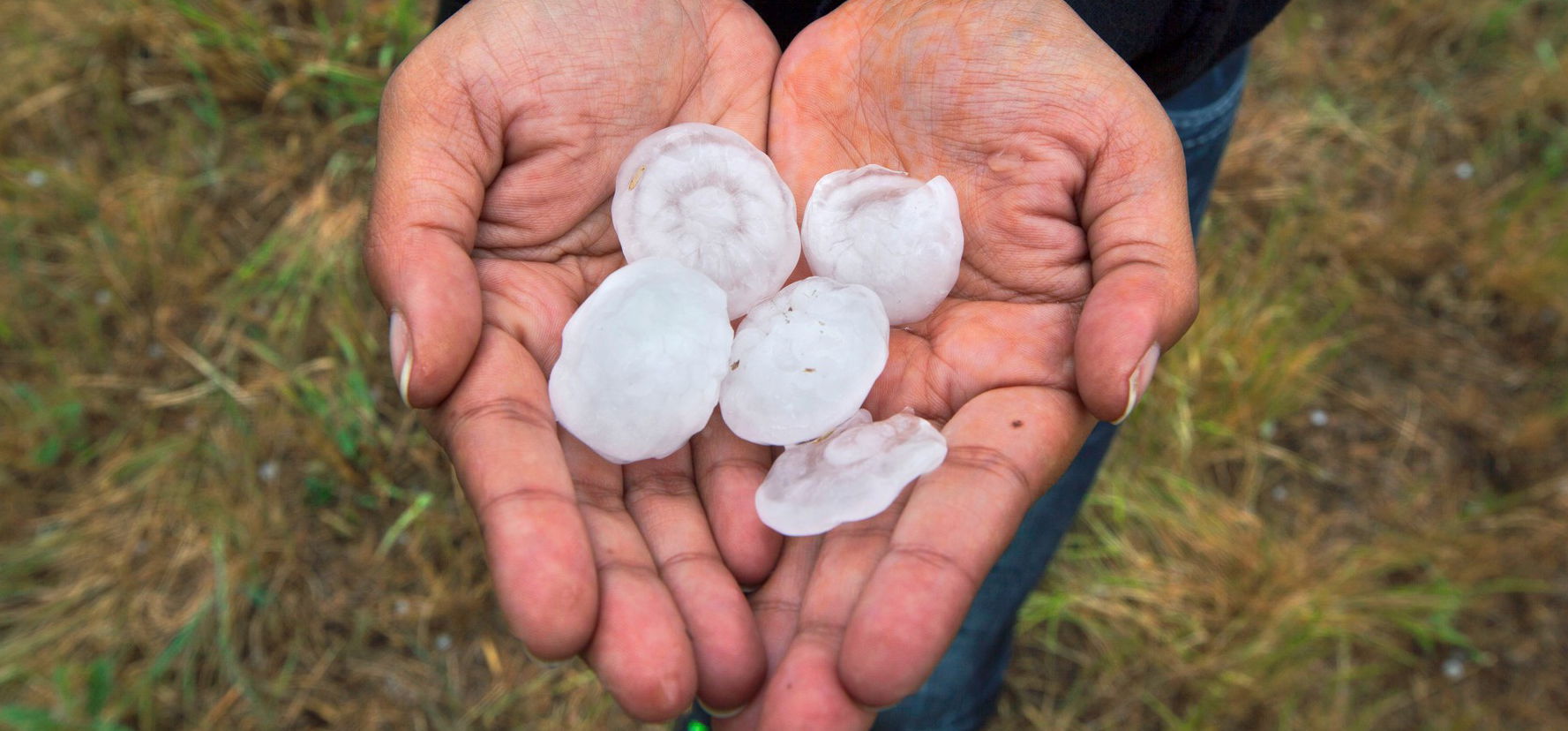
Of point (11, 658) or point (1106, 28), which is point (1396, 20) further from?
point (11, 658)

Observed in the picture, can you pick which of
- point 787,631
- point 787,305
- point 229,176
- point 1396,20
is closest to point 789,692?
point 787,631

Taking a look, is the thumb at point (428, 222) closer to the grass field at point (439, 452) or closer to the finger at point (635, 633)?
the finger at point (635, 633)

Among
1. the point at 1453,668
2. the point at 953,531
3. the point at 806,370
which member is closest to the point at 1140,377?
the point at 953,531

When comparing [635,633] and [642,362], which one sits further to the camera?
[642,362]

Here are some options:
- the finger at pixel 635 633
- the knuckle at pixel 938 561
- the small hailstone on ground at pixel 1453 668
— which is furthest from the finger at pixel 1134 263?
the small hailstone on ground at pixel 1453 668

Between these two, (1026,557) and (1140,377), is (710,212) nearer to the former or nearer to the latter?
(1140,377)

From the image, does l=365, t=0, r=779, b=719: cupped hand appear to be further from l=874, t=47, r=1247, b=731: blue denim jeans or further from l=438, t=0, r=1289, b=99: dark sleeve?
l=874, t=47, r=1247, b=731: blue denim jeans
